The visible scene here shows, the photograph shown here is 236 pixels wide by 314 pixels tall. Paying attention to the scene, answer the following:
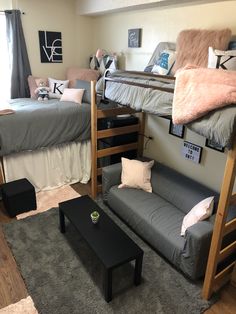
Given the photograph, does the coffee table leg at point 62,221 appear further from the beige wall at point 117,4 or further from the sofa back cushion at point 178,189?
the beige wall at point 117,4

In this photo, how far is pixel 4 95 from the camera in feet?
12.7

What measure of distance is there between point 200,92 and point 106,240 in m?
1.31

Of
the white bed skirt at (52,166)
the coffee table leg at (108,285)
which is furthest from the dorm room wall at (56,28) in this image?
the coffee table leg at (108,285)

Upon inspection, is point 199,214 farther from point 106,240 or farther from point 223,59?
point 223,59

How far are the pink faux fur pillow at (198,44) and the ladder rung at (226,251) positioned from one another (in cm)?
148

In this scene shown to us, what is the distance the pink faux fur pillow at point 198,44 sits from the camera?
210 centimetres

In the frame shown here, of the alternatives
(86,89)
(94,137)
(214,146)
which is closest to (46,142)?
(94,137)

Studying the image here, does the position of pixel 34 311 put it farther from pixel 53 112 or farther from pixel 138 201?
pixel 53 112

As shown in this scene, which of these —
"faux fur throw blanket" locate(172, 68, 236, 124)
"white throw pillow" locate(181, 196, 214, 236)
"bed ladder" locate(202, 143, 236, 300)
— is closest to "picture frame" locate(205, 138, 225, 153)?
"white throw pillow" locate(181, 196, 214, 236)

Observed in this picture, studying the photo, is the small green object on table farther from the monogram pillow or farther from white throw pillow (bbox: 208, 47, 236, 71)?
the monogram pillow

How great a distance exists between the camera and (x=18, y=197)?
8.93 feet

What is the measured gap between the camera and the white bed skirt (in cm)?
311

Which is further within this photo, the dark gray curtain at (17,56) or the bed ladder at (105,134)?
the dark gray curtain at (17,56)

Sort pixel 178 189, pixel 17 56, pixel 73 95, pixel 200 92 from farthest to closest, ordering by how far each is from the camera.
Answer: pixel 17 56 < pixel 73 95 < pixel 178 189 < pixel 200 92
